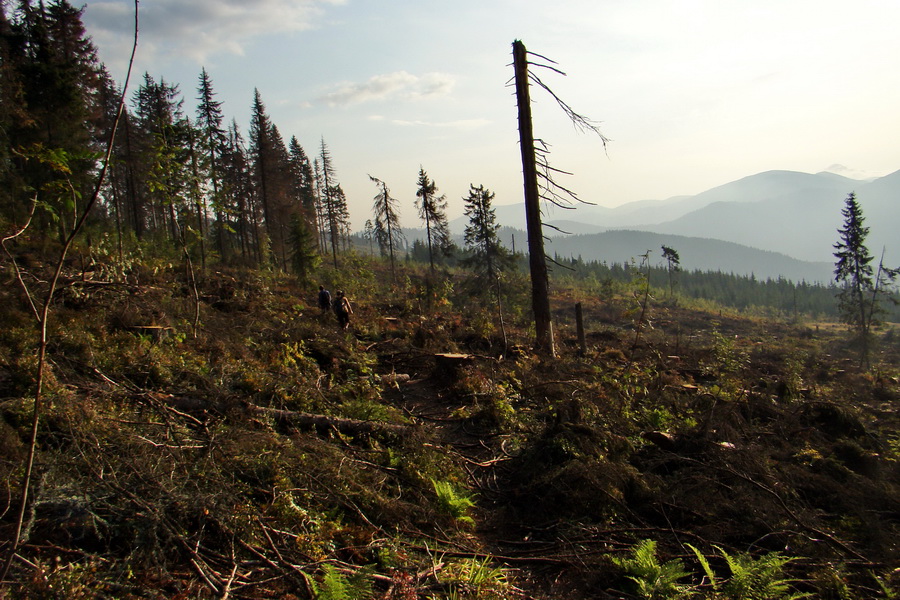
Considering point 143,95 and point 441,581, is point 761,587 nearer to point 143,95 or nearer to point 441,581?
point 441,581

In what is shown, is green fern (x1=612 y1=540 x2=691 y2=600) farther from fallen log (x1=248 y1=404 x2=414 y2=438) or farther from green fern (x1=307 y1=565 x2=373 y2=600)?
fallen log (x1=248 y1=404 x2=414 y2=438)

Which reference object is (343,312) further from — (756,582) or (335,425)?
(756,582)

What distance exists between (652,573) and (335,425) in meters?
3.83

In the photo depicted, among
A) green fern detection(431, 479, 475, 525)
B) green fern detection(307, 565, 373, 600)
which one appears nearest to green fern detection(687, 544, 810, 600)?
green fern detection(431, 479, 475, 525)

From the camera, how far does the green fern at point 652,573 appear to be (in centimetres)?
332

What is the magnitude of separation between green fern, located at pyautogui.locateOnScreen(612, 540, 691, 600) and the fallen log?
9.63 feet

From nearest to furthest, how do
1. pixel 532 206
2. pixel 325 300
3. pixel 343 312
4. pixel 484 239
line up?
1. pixel 532 206
2. pixel 343 312
3. pixel 325 300
4. pixel 484 239

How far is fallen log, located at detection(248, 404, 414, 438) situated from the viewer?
5.80 m

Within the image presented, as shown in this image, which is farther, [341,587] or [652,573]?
[652,573]

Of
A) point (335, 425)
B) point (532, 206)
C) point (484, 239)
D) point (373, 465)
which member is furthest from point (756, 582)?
point (484, 239)

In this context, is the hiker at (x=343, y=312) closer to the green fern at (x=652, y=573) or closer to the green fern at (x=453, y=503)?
the green fern at (x=453, y=503)

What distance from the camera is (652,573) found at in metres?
3.49

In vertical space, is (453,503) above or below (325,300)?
below

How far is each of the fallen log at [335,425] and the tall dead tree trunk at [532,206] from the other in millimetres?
6102
